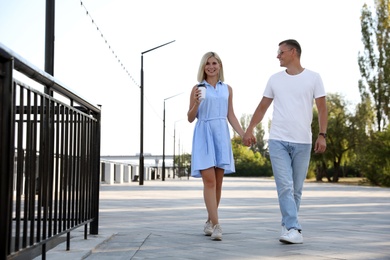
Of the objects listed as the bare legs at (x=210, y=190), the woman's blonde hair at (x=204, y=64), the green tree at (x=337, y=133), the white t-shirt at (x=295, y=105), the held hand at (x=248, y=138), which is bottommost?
the bare legs at (x=210, y=190)

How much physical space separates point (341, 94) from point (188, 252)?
5139 cm

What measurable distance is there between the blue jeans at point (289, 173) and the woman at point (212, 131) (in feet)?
1.79

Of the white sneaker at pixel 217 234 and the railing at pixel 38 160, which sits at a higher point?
the railing at pixel 38 160

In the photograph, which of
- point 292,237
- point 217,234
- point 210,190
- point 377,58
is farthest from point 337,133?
point 292,237

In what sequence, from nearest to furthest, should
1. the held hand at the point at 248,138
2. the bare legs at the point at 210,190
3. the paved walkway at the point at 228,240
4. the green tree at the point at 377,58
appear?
1. the paved walkway at the point at 228,240
2. the bare legs at the point at 210,190
3. the held hand at the point at 248,138
4. the green tree at the point at 377,58

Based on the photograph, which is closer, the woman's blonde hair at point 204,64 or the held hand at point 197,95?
the held hand at point 197,95

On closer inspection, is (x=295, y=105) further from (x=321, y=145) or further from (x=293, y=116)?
(x=321, y=145)

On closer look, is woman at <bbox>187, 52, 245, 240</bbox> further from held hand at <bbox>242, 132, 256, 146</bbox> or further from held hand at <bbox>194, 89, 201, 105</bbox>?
held hand at <bbox>242, 132, 256, 146</bbox>

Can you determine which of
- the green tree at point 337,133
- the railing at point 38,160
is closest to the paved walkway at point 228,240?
the railing at point 38,160

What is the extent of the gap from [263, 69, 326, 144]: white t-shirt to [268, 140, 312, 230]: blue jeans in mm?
81

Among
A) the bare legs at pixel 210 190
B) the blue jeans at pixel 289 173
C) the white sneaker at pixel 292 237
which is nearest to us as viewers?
the white sneaker at pixel 292 237

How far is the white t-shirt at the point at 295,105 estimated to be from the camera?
6.80 metres

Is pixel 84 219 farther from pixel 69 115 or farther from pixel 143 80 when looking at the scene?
pixel 143 80

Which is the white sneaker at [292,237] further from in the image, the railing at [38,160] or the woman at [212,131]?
the railing at [38,160]
